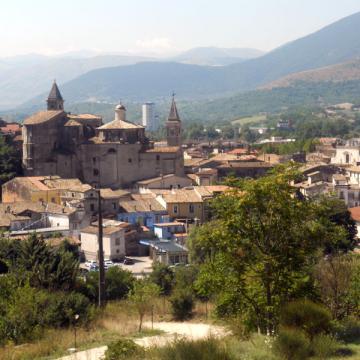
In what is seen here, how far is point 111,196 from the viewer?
145 feet

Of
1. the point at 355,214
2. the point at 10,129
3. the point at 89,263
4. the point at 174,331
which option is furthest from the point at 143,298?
the point at 10,129

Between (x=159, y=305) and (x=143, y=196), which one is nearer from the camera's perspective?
(x=159, y=305)

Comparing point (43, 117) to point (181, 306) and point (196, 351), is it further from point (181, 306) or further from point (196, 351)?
point (196, 351)

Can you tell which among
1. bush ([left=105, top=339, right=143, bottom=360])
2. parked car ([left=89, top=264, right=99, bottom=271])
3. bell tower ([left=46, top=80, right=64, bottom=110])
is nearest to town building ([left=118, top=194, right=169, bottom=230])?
parked car ([left=89, top=264, right=99, bottom=271])

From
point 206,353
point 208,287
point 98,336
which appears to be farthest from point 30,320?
point 206,353

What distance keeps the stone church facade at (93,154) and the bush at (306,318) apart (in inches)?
1537

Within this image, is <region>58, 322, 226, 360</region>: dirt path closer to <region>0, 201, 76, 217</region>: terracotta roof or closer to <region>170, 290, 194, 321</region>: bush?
<region>170, 290, 194, 321</region>: bush

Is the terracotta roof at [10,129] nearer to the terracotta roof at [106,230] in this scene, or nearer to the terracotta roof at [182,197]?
the terracotta roof at [182,197]

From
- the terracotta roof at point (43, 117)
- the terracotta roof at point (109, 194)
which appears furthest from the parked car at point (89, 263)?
the terracotta roof at point (43, 117)

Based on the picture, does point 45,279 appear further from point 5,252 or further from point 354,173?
point 354,173

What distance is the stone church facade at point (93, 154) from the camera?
51031 millimetres

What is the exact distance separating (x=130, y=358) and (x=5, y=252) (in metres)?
18.9

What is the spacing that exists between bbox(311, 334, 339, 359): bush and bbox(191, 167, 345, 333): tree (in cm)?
290

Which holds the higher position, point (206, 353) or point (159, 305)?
point (206, 353)
